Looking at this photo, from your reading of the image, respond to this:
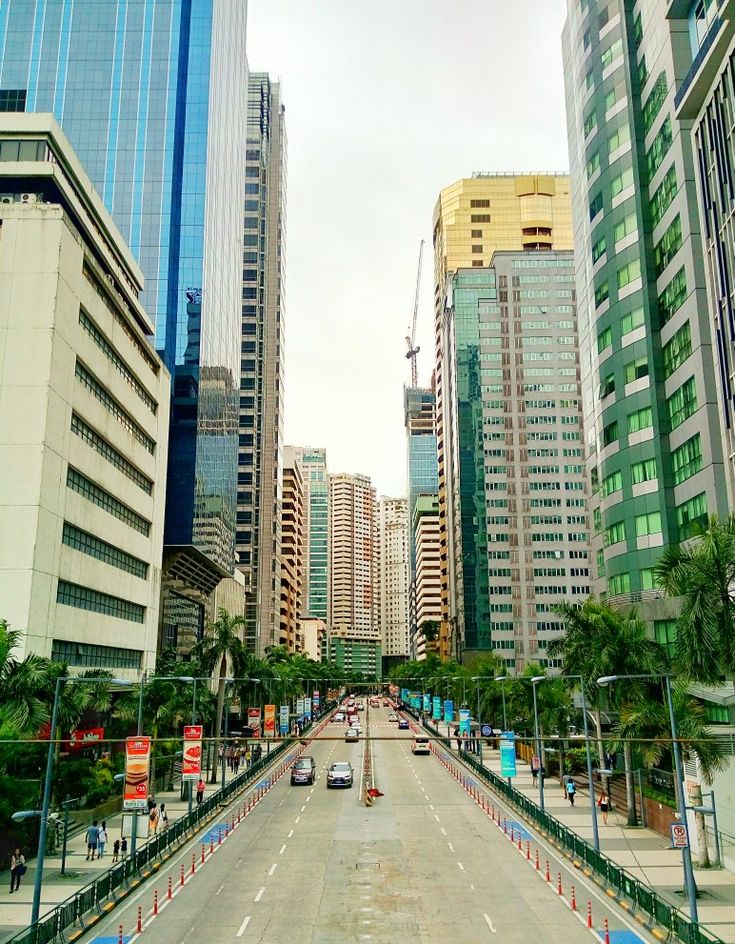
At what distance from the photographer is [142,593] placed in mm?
71188

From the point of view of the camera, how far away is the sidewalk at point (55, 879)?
29.9 meters

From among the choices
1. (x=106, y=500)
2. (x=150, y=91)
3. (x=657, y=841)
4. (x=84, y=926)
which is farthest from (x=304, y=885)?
(x=150, y=91)

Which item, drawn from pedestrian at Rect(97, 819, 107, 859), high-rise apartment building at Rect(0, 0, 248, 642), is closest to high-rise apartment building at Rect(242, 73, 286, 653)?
high-rise apartment building at Rect(0, 0, 248, 642)

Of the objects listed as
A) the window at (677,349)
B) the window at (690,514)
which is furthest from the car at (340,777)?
the window at (677,349)

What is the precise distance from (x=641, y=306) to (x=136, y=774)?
49748mm

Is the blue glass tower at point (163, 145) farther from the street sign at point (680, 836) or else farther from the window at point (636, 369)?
the street sign at point (680, 836)

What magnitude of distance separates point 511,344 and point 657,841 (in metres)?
133

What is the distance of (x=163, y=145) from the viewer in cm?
9244

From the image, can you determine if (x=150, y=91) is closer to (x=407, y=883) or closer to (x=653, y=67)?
(x=653, y=67)

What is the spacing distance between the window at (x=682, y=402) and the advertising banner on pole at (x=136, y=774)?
40.9m

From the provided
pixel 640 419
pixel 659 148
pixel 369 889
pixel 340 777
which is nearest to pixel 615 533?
pixel 640 419

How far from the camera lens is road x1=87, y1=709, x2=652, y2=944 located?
27438 millimetres

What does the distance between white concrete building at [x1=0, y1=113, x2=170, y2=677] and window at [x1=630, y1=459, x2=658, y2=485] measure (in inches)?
1530

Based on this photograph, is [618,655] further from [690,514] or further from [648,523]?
[648,523]
